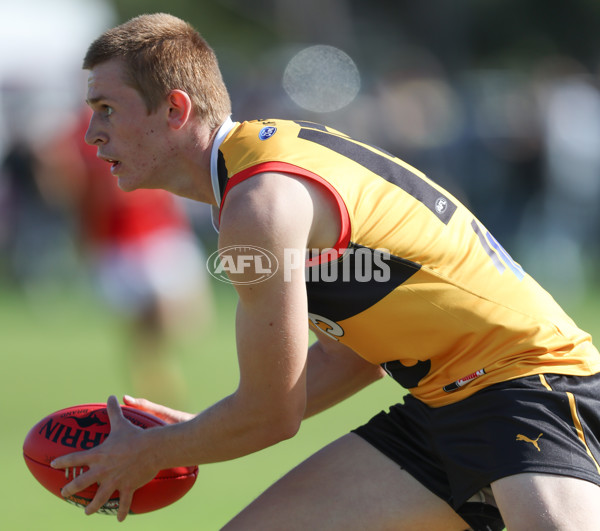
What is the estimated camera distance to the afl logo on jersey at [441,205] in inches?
125

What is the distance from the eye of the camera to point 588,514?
9.23ft

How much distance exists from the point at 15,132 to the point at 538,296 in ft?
41.4

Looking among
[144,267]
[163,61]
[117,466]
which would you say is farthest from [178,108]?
[144,267]

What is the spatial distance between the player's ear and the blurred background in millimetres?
2707

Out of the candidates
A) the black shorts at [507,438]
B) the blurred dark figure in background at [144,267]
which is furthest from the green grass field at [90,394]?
the black shorts at [507,438]

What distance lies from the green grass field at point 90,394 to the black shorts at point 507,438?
2.20m

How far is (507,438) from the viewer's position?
9.84 feet

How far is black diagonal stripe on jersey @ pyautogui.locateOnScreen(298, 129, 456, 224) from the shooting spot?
3.13 meters

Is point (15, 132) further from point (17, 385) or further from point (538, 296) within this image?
point (538, 296)

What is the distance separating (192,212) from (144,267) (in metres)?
8.50

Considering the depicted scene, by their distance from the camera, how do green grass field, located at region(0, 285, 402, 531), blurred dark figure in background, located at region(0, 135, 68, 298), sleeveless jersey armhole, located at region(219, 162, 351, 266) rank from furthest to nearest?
blurred dark figure in background, located at region(0, 135, 68, 298) < green grass field, located at region(0, 285, 402, 531) < sleeveless jersey armhole, located at region(219, 162, 351, 266)

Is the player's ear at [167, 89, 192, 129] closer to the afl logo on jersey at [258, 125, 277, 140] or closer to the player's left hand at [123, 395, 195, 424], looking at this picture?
the afl logo on jersey at [258, 125, 277, 140]

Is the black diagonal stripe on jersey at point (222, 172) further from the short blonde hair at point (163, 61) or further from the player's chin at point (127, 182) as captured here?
the player's chin at point (127, 182)

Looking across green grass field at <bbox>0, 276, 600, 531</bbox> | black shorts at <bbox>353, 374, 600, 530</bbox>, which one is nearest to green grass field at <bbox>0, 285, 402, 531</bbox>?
green grass field at <bbox>0, 276, 600, 531</bbox>
